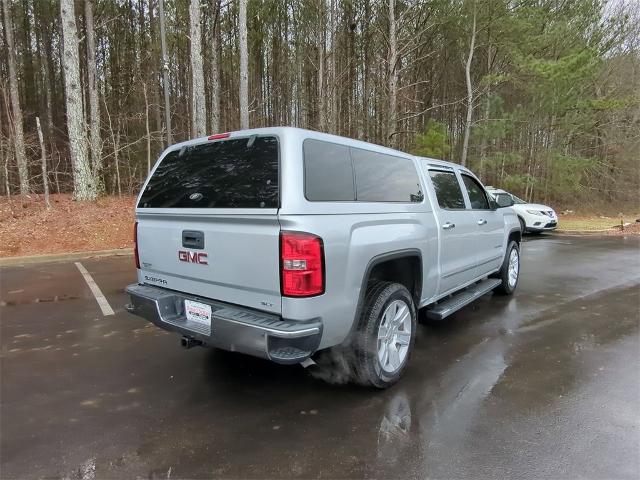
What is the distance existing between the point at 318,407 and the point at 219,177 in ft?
6.09

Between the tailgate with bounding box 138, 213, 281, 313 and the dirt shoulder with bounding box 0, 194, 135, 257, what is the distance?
794 centimetres

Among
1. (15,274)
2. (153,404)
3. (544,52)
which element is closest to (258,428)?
(153,404)

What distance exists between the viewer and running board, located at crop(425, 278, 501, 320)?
4.14 metres

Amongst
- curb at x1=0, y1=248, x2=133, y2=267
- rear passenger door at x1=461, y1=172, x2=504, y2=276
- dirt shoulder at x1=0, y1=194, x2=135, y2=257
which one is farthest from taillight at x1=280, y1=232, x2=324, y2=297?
dirt shoulder at x1=0, y1=194, x2=135, y2=257

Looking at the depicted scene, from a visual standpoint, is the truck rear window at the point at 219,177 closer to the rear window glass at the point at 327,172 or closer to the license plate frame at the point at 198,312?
the rear window glass at the point at 327,172

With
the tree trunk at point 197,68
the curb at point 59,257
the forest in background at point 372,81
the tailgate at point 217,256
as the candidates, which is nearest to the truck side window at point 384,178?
the tailgate at point 217,256

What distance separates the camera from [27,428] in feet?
9.41

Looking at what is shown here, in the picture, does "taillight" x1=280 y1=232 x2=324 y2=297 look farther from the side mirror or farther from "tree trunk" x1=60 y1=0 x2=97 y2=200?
"tree trunk" x1=60 y1=0 x2=97 y2=200

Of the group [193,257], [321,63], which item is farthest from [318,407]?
[321,63]

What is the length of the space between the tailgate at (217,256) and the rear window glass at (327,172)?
15.6 inches

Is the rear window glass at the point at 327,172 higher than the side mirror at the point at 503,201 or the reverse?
higher

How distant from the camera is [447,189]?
461cm

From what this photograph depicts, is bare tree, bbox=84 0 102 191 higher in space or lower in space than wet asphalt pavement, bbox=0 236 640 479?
higher

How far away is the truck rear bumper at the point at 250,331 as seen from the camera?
2.61 meters
